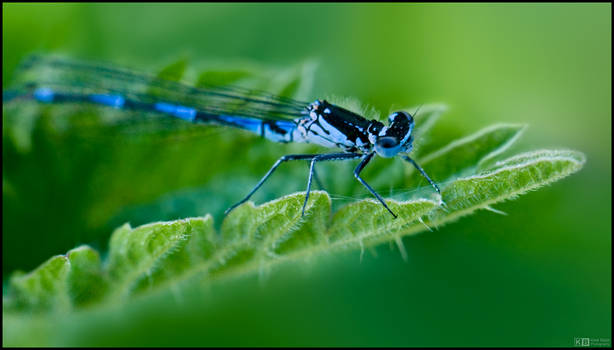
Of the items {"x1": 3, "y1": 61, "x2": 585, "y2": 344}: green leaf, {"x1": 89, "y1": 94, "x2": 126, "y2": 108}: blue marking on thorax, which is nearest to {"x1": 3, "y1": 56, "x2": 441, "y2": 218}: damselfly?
{"x1": 89, "y1": 94, "x2": 126, "y2": 108}: blue marking on thorax

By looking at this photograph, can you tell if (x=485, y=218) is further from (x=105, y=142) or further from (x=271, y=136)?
(x=105, y=142)

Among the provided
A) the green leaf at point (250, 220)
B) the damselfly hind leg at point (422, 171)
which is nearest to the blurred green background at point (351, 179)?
the green leaf at point (250, 220)

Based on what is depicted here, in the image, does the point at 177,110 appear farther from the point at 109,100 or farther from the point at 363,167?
the point at 363,167

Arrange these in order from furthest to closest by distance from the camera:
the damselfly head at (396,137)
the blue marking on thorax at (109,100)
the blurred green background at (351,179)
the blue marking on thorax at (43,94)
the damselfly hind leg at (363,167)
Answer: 1. the blue marking on thorax at (109,100)
2. the blue marking on thorax at (43,94)
3. the blurred green background at (351,179)
4. the damselfly head at (396,137)
5. the damselfly hind leg at (363,167)

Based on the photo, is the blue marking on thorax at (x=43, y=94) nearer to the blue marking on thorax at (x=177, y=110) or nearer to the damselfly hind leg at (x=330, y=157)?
the blue marking on thorax at (x=177, y=110)

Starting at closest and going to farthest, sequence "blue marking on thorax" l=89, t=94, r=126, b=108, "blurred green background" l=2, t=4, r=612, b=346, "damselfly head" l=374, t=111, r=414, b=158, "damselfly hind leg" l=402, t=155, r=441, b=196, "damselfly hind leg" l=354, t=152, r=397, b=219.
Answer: "damselfly hind leg" l=402, t=155, r=441, b=196 < "damselfly hind leg" l=354, t=152, r=397, b=219 < "damselfly head" l=374, t=111, r=414, b=158 < "blurred green background" l=2, t=4, r=612, b=346 < "blue marking on thorax" l=89, t=94, r=126, b=108

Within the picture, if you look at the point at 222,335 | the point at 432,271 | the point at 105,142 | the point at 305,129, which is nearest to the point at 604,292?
the point at 432,271

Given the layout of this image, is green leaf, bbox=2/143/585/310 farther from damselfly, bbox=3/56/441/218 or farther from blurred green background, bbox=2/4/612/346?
blurred green background, bbox=2/4/612/346
